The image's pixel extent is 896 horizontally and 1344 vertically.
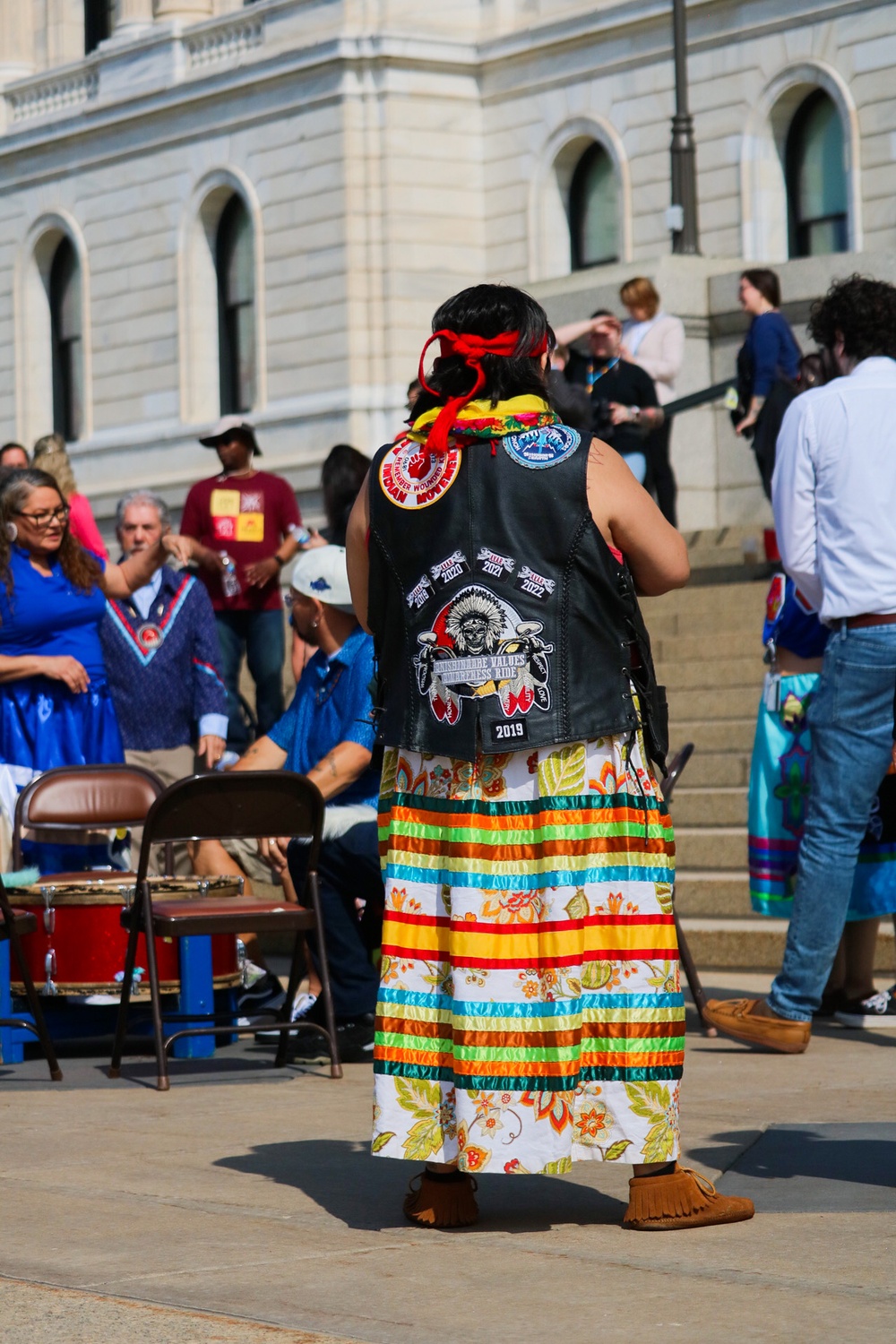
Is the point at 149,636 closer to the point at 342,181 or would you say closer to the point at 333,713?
the point at 333,713

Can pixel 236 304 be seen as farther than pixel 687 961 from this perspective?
Yes

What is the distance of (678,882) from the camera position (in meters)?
10.0

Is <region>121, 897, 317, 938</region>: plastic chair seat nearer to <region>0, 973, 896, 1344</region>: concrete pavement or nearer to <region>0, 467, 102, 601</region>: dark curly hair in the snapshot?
<region>0, 973, 896, 1344</region>: concrete pavement

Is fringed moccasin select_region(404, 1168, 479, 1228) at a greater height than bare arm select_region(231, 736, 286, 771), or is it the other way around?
bare arm select_region(231, 736, 286, 771)

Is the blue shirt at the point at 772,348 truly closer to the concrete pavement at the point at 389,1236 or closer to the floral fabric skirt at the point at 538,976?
the concrete pavement at the point at 389,1236

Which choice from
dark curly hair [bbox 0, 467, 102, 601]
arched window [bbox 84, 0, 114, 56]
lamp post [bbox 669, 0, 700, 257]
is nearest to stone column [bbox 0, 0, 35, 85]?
arched window [bbox 84, 0, 114, 56]

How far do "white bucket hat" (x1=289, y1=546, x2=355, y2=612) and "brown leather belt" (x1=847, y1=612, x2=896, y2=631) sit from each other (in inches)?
65.0

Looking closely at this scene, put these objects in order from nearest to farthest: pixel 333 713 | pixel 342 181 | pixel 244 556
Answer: pixel 333 713 → pixel 244 556 → pixel 342 181

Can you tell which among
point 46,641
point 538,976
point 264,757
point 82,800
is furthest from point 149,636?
point 538,976

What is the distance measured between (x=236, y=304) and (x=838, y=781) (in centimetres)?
2730

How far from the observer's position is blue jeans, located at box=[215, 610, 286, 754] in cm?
1335

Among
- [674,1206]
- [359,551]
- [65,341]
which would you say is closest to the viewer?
[674,1206]

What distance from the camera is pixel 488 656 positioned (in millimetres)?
4988

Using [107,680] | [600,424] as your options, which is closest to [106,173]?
[600,424]
